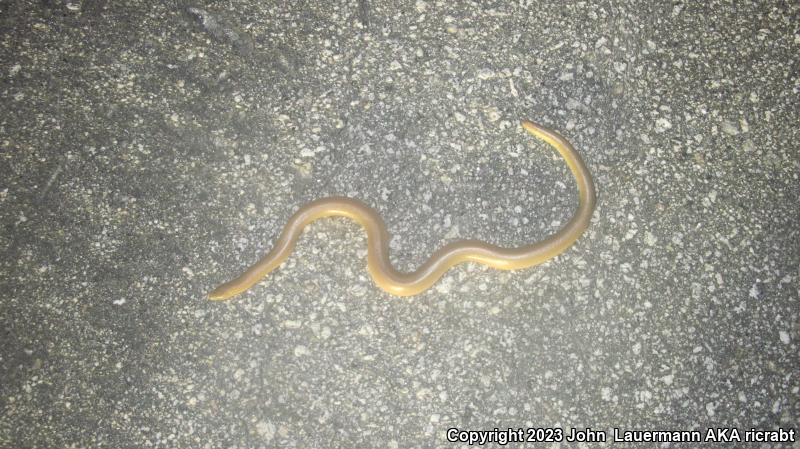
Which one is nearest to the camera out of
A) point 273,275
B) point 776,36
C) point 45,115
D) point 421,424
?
point 421,424

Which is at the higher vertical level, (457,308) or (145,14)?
(145,14)

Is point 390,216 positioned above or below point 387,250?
above

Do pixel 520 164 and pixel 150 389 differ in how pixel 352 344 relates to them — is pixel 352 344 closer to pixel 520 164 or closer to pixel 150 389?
pixel 150 389

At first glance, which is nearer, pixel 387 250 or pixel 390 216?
pixel 387 250

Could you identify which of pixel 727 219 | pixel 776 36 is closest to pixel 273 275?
pixel 727 219
